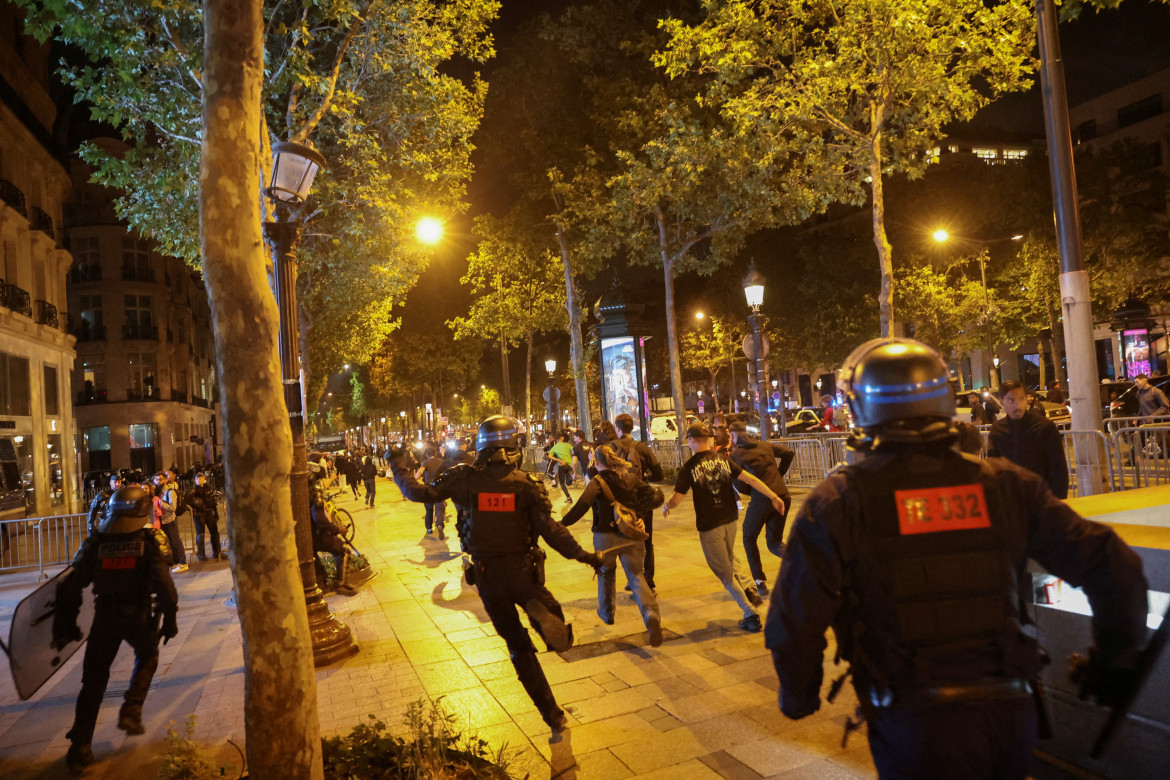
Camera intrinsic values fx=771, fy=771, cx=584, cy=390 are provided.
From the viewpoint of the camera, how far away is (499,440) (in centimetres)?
460

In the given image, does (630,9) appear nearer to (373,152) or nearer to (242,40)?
(373,152)

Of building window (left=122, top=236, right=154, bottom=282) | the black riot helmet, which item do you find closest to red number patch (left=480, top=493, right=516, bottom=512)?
the black riot helmet

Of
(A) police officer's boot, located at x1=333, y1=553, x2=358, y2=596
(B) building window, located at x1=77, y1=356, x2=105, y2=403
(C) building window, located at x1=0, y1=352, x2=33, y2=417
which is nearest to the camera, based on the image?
(A) police officer's boot, located at x1=333, y1=553, x2=358, y2=596

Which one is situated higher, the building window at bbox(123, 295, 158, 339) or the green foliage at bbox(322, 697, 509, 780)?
the building window at bbox(123, 295, 158, 339)

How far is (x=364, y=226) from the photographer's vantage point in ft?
48.4

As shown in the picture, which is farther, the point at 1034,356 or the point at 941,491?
the point at 1034,356

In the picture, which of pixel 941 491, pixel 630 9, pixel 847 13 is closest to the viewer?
pixel 941 491

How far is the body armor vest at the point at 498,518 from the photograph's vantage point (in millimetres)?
4426

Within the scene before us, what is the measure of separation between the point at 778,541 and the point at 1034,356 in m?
47.5

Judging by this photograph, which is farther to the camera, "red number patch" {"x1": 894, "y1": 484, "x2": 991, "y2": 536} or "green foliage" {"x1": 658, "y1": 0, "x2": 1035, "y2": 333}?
"green foliage" {"x1": 658, "y1": 0, "x2": 1035, "y2": 333}

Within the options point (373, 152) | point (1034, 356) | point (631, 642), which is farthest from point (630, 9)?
point (1034, 356)

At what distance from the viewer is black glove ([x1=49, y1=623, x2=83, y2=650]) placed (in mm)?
4605

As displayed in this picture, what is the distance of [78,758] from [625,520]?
3854 millimetres

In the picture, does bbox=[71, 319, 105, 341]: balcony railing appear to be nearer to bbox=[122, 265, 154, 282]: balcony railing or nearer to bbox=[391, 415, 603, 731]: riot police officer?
bbox=[122, 265, 154, 282]: balcony railing
